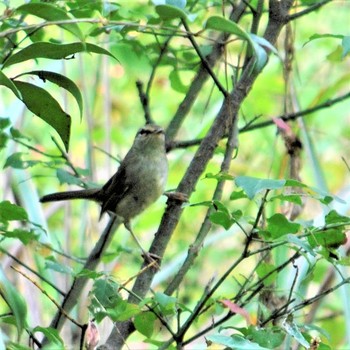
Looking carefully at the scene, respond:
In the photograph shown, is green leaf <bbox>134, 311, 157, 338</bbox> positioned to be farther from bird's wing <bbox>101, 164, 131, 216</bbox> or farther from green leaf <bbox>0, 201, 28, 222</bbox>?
bird's wing <bbox>101, 164, 131, 216</bbox>

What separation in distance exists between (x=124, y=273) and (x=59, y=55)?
3.20 m

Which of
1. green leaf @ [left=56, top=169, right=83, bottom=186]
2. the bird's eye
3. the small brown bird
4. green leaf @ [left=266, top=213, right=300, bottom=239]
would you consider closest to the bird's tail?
the small brown bird

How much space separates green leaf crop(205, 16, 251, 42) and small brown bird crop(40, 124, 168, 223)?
1638 millimetres

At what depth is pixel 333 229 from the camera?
5.48ft

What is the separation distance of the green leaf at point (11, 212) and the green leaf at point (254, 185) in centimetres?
64

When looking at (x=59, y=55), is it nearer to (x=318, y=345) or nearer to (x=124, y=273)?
(x=318, y=345)

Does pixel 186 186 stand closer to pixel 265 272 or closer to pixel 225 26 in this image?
pixel 265 272

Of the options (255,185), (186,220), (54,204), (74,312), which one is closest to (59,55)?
(255,185)

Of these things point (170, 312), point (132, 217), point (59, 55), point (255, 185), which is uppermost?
point (132, 217)

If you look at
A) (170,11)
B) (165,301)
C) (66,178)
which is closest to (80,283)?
(66,178)

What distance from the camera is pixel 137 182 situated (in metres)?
3.31

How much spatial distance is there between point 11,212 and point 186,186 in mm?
462

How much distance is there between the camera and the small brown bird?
124 inches

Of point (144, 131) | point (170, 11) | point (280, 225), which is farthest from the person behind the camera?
point (144, 131)
